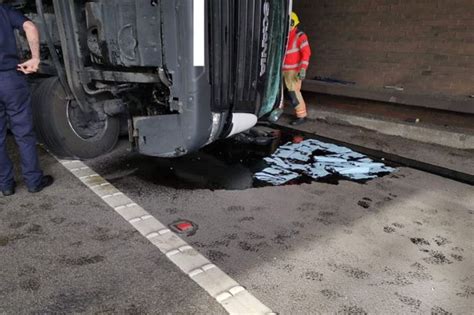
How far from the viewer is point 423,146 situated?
5633 millimetres

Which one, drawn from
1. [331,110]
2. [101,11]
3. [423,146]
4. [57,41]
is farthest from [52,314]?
[331,110]

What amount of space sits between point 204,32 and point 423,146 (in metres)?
3.89

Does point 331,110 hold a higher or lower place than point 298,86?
lower

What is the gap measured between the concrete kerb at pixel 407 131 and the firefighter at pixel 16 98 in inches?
190

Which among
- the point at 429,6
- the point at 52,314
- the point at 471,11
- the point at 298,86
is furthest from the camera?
the point at 298,86

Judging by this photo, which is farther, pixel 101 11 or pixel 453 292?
pixel 101 11

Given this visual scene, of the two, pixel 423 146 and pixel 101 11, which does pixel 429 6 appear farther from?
pixel 101 11

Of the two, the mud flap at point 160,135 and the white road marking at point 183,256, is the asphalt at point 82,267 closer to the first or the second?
the white road marking at point 183,256

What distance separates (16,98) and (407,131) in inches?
202

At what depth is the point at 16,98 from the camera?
352cm

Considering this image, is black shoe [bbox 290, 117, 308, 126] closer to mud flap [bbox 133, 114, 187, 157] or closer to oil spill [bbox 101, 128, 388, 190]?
oil spill [bbox 101, 128, 388, 190]

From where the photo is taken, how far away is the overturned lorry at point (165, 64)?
316cm

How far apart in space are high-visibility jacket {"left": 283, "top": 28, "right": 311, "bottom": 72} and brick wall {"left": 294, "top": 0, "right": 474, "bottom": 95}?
104cm

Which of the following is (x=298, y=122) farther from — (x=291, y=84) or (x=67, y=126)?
(x=67, y=126)
